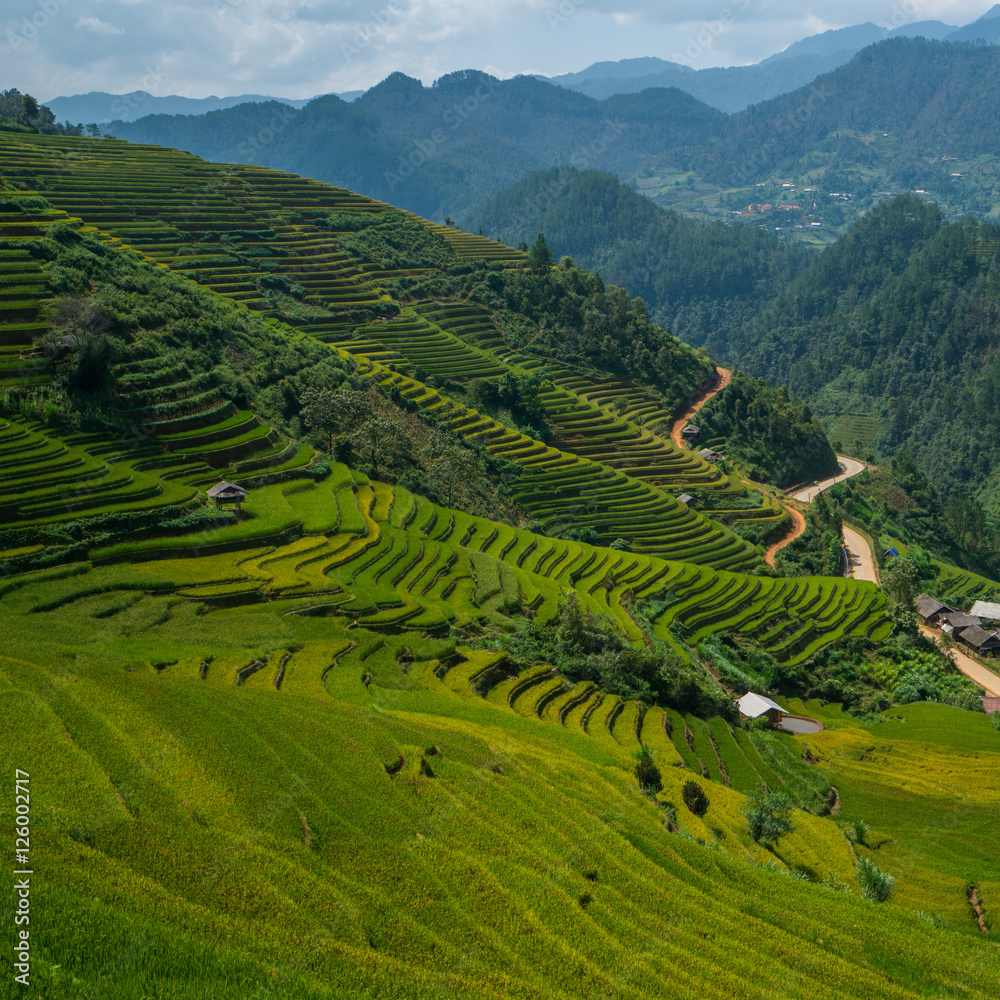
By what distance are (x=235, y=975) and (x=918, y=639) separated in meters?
54.1

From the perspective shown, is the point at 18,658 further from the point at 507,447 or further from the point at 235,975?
the point at 507,447

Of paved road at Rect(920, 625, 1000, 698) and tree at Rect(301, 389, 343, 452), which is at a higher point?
tree at Rect(301, 389, 343, 452)

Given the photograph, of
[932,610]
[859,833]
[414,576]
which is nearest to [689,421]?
[932,610]

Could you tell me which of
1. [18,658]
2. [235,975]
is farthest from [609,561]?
[235,975]

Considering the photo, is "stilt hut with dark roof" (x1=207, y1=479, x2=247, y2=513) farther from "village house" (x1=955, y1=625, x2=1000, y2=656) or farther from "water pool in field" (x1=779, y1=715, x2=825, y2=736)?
"village house" (x1=955, y1=625, x2=1000, y2=656)

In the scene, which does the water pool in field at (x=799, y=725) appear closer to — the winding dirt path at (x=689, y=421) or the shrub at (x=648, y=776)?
the shrub at (x=648, y=776)

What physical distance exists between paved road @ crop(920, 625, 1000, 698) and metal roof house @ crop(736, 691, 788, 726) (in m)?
21.8

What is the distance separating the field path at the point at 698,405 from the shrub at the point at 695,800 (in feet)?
217

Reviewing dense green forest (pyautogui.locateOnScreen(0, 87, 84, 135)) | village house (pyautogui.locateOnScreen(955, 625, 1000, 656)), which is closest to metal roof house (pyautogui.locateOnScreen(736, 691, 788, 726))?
village house (pyautogui.locateOnScreen(955, 625, 1000, 656))

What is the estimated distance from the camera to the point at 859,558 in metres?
72.1

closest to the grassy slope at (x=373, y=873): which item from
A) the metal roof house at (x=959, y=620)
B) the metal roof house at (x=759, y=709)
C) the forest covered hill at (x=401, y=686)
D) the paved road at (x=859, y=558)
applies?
the forest covered hill at (x=401, y=686)

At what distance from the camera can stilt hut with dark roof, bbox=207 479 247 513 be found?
1453 inches

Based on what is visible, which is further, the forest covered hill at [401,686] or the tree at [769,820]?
the tree at [769,820]

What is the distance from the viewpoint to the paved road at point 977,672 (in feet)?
165
